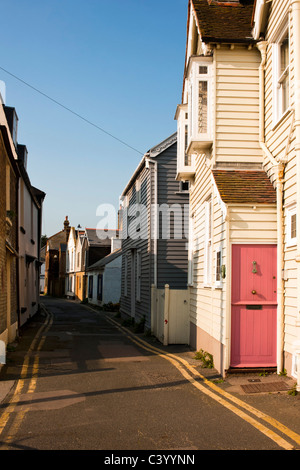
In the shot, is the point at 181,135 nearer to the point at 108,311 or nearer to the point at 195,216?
the point at 195,216

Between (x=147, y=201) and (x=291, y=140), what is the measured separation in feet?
35.6

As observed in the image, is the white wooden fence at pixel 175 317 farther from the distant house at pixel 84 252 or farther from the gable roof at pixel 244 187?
the distant house at pixel 84 252

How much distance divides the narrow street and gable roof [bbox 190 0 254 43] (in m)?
7.49

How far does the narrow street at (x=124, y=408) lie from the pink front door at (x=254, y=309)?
1.06 m

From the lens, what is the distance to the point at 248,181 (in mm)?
10047

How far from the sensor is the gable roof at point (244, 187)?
9438 millimetres

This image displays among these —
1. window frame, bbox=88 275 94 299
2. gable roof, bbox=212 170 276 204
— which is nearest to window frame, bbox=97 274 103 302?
window frame, bbox=88 275 94 299

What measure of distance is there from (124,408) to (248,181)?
530cm

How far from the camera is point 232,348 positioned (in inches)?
366

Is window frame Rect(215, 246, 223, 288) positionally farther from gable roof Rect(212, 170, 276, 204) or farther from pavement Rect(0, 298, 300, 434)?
pavement Rect(0, 298, 300, 434)

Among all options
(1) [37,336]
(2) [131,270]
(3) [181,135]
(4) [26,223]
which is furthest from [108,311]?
(3) [181,135]

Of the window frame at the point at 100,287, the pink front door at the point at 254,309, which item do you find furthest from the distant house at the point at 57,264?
the pink front door at the point at 254,309

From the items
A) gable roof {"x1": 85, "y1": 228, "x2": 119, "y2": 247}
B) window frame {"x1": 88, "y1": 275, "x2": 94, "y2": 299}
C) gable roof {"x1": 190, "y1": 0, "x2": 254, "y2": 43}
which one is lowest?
window frame {"x1": 88, "y1": 275, "x2": 94, "y2": 299}

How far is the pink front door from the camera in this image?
925 cm
